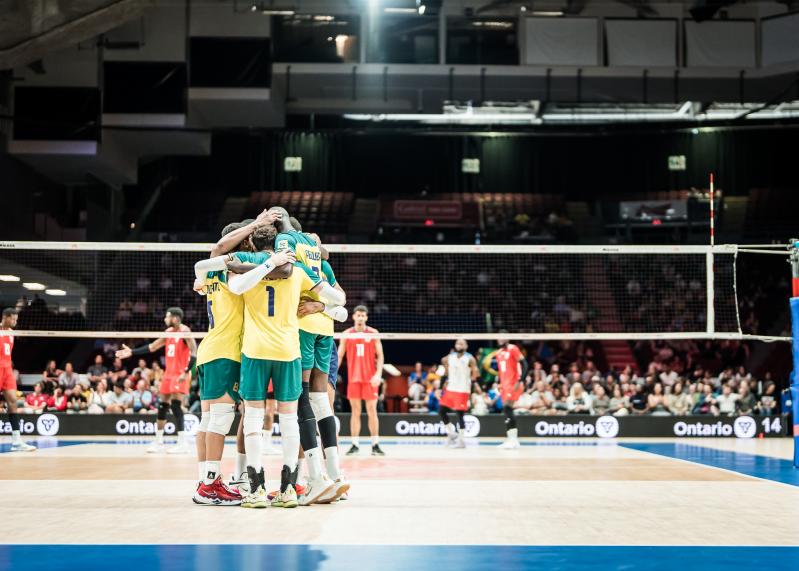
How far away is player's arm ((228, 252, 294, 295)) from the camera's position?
7504mm

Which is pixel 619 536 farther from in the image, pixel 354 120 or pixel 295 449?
pixel 354 120

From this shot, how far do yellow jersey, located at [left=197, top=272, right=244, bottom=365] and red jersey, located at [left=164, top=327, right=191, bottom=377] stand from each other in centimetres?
788

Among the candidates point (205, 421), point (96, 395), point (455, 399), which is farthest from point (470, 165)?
point (205, 421)

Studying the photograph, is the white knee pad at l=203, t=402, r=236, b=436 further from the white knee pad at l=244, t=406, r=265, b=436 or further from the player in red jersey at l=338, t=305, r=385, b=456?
the player in red jersey at l=338, t=305, r=385, b=456

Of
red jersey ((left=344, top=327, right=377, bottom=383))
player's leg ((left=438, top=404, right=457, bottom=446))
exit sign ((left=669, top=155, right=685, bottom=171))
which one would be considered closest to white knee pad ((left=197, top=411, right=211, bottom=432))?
red jersey ((left=344, top=327, right=377, bottom=383))

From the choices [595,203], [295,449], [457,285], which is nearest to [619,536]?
[295,449]

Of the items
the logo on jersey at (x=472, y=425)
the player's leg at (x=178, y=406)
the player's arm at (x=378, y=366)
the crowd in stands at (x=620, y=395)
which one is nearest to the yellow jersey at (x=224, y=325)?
the player's arm at (x=378, y=366)

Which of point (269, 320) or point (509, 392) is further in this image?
point (509, 392)

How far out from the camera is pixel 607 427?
20719 millimetres

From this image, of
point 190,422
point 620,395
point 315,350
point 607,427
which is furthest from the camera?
point 620,395

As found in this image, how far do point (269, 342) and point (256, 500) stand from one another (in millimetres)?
1310

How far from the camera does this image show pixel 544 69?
29469 millimetres

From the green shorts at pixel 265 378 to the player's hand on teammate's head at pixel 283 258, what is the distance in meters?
0.83

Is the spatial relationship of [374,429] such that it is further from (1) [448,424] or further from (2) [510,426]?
(2) [510,426]
